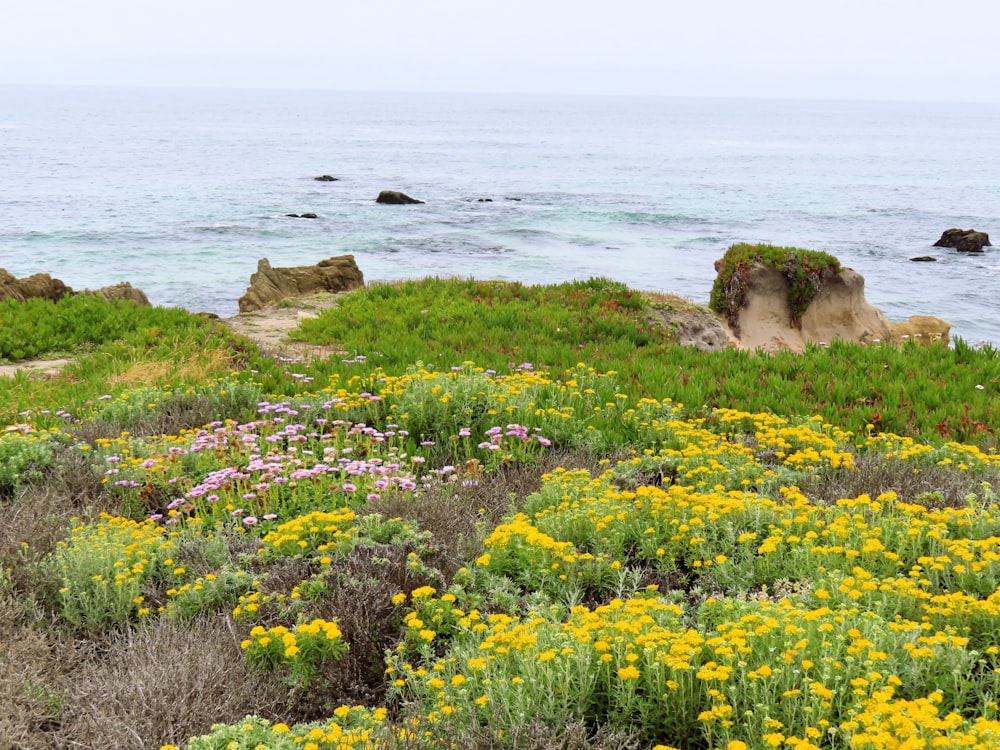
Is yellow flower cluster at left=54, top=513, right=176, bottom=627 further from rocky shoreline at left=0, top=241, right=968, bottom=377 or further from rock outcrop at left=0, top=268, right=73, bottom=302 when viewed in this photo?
rock outcrop at left=0, top=268, right=73, bottom=302

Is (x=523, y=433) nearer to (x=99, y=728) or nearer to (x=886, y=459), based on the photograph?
(x=886, y=459)

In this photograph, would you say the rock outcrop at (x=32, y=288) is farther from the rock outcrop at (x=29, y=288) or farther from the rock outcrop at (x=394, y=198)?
the rock outcrop at (x=394, y=198)

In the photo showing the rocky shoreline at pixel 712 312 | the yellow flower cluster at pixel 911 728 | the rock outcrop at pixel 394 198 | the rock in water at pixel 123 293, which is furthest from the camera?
the rock outcrop at pixel 394 198

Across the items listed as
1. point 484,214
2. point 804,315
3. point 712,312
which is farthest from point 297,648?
point 484,214

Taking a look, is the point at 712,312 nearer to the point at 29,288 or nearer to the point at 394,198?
the point at 29,288

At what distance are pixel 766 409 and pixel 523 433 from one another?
3.14 m

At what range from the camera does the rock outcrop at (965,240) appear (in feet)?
135

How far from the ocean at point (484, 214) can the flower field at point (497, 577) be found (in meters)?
20.0

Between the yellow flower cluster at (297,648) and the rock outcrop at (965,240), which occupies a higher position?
the rock outcrop at (965,240)

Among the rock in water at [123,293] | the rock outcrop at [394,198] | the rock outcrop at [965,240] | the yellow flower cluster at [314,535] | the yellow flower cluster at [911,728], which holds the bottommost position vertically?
the rock in water at [123,293]

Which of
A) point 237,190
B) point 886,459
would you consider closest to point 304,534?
point 886,459

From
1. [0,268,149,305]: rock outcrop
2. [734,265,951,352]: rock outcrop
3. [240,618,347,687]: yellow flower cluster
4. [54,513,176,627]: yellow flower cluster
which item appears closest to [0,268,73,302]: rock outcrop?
[0,268,149,305]: rock outcrop

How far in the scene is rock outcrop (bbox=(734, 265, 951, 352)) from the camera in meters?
19.0

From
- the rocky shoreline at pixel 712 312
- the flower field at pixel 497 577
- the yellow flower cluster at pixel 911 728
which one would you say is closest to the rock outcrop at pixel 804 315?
the rocky shoreline at pixel 712 312
